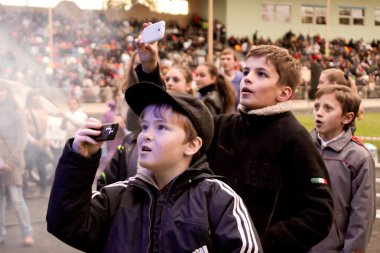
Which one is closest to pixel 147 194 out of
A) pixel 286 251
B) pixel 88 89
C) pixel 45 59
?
pixel 286 251

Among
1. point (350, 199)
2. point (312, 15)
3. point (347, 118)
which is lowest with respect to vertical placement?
point (350, 199)

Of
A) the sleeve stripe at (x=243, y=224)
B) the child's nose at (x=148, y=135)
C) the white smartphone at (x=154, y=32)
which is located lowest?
the sleeve stripe at (x=243, y=224)

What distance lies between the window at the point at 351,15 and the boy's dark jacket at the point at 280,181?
36.8 metres

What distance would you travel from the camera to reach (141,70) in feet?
9.20

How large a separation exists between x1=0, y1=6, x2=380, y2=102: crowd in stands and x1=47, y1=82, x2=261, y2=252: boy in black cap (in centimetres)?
171

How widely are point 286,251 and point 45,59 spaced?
349 centimetres

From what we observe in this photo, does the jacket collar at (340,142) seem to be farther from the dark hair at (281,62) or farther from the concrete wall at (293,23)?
the concrete wall at (293,23)

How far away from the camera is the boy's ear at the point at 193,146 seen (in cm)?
212

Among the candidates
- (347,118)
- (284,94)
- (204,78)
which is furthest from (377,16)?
(284,94)

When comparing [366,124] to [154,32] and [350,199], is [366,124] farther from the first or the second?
[154,32]

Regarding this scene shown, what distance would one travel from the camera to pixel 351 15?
39.3 metres

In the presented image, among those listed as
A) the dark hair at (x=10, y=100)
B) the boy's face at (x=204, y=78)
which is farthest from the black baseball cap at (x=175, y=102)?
the boy's face at (x=204, y=78)

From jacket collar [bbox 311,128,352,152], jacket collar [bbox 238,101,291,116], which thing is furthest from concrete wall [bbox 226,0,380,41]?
jacket collar [bbox 238,101,291,116]

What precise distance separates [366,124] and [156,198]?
2014cm
